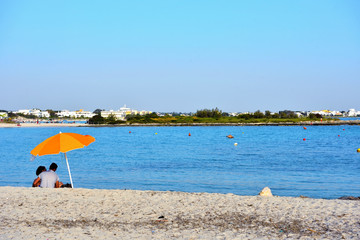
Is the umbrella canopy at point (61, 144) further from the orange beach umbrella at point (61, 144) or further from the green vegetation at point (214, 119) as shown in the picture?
the green vegetation at point (214, 119)

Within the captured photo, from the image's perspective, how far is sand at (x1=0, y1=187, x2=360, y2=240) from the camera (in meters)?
8.88

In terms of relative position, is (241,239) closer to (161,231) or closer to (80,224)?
(161,231)

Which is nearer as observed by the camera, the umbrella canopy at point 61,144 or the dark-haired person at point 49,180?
the umbrella canopy at point 61,144

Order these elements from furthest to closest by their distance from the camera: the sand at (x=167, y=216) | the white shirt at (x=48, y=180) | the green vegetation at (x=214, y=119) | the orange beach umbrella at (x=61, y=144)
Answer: the green vegetation at (x=214, y=119)
the white shirt at (x=48, y=180)
the orange beach umbrella at (x=61, y=144)
the sand at (x=167, y=216)

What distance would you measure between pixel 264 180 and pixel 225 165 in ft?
23.6

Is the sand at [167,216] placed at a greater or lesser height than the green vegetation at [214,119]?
lesser

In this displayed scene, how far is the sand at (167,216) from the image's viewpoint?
888 centimetres

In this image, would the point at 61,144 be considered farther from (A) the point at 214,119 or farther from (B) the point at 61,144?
(A) the point at 214,119

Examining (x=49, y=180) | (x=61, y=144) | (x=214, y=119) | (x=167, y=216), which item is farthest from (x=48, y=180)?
(x=214, y=119)

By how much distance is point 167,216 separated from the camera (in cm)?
1055

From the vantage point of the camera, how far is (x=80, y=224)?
32.2 feet

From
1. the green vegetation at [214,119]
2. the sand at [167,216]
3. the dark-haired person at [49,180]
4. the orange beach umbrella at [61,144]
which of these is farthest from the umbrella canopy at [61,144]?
the green vegetation at [214,119]

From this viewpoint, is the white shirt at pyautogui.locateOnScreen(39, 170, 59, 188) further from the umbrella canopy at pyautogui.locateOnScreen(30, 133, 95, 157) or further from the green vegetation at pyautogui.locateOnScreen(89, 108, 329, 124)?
the green vegetation at pyautogui.locateOnScreen(89, 108, 329, 124)

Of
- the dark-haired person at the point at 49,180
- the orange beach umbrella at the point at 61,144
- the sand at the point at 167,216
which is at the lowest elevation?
the sand at the point at 167,216
